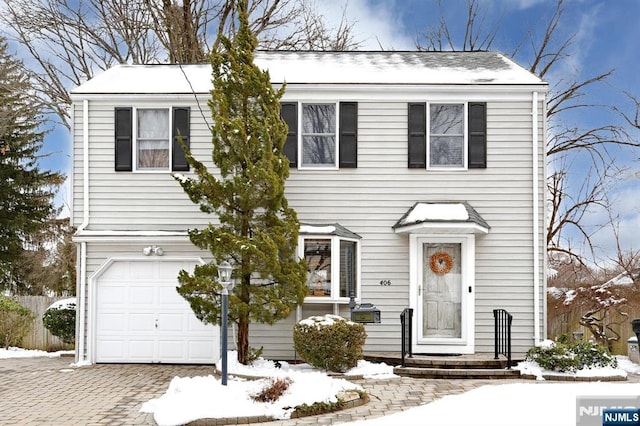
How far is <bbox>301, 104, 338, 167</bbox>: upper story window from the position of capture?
15156 millimetres

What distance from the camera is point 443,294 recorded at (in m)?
14.8

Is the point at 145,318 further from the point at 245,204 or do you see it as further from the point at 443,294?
the point at 443,294

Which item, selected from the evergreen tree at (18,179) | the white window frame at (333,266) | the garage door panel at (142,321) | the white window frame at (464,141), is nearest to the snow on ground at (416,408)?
the white window frame at (333,266)

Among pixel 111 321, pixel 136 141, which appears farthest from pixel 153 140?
pixel 111 321

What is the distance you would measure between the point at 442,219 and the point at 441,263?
1053mm

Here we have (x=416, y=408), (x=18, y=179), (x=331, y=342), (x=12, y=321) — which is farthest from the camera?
(x=18, y=179)

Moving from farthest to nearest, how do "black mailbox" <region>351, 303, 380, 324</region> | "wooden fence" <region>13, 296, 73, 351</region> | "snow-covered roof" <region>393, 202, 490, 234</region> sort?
"wooden fence" <region>13, 296, 73, 351</region> < "snow-covered roof" <region>393, 202, 490, 234</region> < "black mailbox" <region>351, 303, 380, 324</region>

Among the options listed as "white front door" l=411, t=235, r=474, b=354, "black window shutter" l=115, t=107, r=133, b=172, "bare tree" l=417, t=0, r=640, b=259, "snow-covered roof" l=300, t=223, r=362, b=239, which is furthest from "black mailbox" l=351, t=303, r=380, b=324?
"bare tree" l=417, t=0, r=640, b=259

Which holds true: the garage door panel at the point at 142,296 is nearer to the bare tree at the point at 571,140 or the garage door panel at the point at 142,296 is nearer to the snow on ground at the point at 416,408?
the snow on ground at the point at 416,408

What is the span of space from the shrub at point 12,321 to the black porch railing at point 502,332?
11611 mm

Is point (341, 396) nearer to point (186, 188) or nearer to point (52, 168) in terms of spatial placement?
point (186, 188)

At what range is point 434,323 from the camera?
14.7 meters

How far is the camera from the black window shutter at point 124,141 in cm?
1530

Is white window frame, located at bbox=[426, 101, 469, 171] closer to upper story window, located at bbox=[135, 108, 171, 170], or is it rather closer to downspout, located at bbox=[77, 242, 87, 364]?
upper story window, located at bbox=[135, 108, 171, 170]
